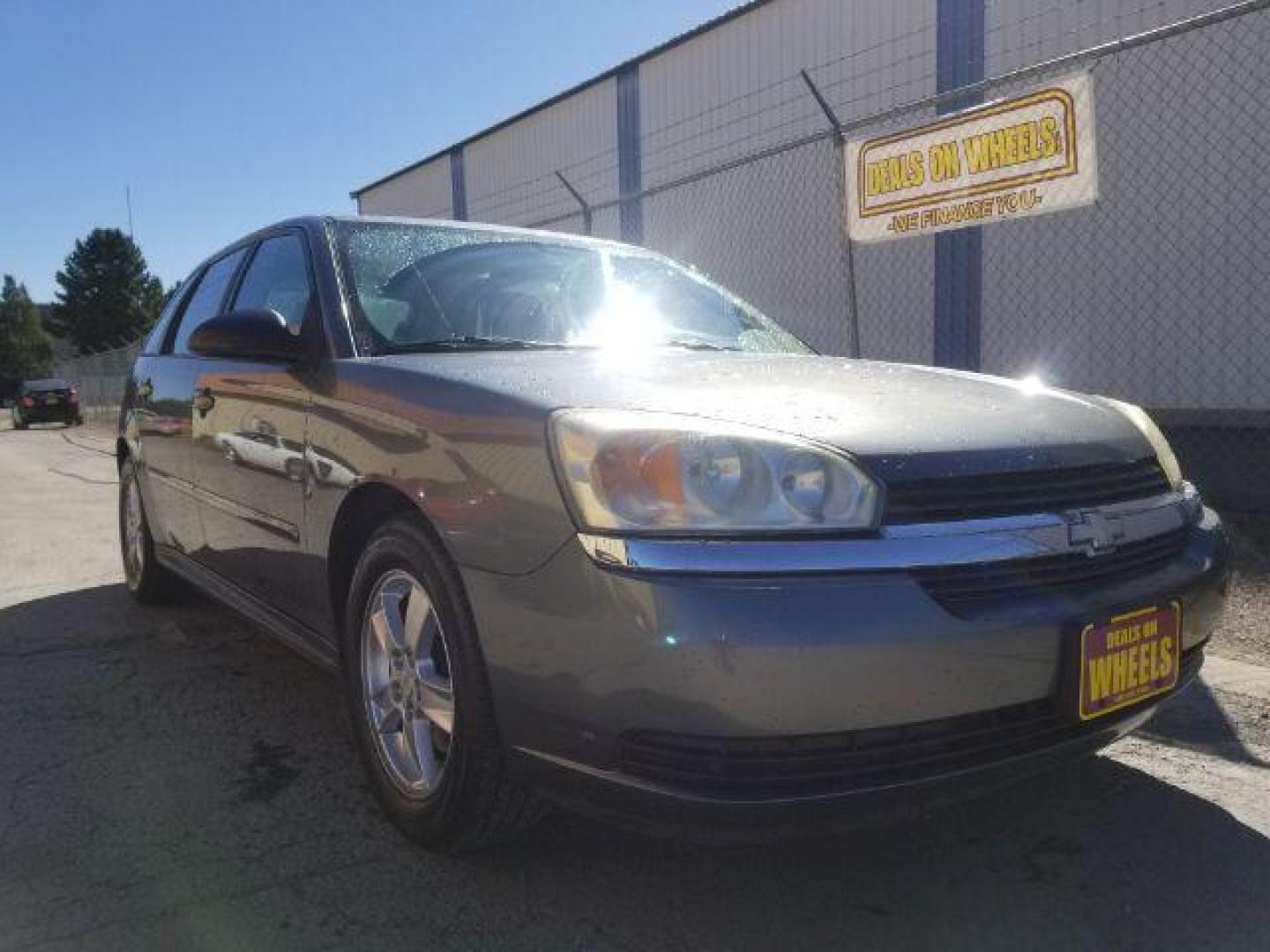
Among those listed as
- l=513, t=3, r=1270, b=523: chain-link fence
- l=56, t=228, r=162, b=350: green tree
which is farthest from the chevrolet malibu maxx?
l=56, t=228, r=162, b=350: green tree

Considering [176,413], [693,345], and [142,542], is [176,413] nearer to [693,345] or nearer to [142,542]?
[142,542]

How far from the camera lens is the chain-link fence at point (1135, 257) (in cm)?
731

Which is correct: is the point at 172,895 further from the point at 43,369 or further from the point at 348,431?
the point at 43,369

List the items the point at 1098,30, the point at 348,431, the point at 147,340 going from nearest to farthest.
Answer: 1. the point at 348,431
2. the point at 147,340
3. the point at 1098,30

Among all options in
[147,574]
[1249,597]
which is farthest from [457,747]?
[1249,597]

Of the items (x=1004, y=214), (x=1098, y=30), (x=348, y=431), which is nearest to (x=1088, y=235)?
(x=1098, y=30)

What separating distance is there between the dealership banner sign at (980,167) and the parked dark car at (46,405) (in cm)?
2900

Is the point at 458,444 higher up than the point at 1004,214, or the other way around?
the point at 1004,214

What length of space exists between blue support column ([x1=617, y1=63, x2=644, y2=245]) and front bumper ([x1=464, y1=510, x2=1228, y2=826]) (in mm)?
11251

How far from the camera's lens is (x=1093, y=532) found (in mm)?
2123

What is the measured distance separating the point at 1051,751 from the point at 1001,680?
0.24 meters

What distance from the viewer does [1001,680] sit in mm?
1907

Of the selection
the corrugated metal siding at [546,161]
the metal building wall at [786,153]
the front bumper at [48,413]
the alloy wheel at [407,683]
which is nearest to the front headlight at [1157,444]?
the alloy wheel at [407,683]

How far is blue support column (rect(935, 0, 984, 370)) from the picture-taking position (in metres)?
9.03
